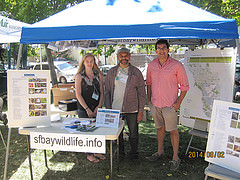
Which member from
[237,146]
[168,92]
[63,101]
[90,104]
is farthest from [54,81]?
[237,146]

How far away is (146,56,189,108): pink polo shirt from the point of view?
2.97m

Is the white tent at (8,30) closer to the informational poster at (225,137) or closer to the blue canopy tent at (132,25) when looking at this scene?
the blue canopy tent at (132,25)

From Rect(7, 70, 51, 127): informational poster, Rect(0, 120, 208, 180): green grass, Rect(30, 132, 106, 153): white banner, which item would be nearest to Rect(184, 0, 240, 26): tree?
Rect(0, 120, 208, 180): green grass

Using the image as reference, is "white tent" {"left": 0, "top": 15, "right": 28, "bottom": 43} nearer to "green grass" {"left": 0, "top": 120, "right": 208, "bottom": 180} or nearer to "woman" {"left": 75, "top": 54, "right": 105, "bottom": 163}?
"green grass" {"left": 0, "top": 120, "right": 208, "bottom": 180}

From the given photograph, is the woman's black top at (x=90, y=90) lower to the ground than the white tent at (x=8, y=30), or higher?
lower

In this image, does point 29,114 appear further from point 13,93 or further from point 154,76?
point 154,76

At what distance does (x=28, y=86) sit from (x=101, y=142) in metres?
1.17

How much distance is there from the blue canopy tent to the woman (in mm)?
747

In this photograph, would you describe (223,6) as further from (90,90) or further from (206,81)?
(90,90)

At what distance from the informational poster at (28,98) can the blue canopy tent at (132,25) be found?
1.46 ft

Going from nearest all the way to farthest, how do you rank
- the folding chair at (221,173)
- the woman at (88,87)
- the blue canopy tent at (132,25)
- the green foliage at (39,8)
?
the folding chair at (221,173) → the blue canopy tent at (132,25) → the woman at (88,87) → the green foliage at (39,8)

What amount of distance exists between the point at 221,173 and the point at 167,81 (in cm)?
134

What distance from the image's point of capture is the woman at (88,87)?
325cm

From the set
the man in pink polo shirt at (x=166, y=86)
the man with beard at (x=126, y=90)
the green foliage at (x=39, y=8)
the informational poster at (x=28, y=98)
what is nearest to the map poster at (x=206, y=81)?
the man in pink polo shirt at (x=166, y=86)
